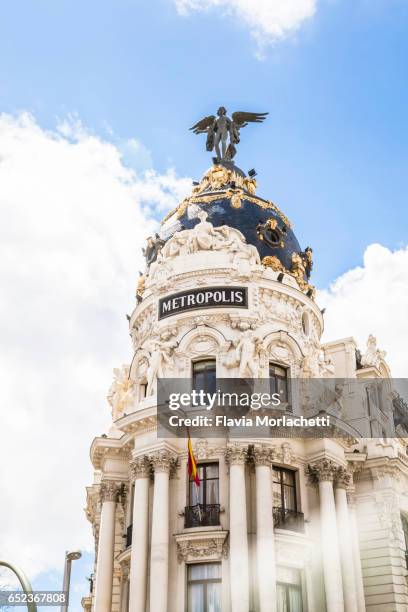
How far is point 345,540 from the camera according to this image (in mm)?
31984

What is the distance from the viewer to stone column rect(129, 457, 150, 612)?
2961cm

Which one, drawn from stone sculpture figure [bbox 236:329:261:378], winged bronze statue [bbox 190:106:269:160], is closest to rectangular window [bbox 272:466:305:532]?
stone sculpture figure [bbox 236:329:261:378]

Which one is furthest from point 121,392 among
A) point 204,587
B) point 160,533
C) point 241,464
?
point 204,587

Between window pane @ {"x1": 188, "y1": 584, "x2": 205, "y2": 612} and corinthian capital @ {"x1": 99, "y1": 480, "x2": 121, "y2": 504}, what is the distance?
6538 mm

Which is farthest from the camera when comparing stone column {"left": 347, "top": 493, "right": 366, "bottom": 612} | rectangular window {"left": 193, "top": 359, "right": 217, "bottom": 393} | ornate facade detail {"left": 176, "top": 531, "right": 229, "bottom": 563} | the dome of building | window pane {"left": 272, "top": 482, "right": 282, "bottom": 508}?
the dome of building

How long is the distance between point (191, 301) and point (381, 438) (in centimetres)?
1159

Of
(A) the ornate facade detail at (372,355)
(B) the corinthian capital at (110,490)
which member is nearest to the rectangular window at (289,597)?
(B) the corinthian capital at (110,490)

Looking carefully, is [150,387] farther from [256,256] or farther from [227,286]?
[256,256]

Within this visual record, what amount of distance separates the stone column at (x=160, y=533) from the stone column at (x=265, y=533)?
11.5ft

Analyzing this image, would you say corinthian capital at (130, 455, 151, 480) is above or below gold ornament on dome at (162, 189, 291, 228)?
below

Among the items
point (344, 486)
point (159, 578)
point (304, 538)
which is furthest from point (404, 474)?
point (159, 578)

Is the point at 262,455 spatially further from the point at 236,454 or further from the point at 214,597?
the point at 214,597

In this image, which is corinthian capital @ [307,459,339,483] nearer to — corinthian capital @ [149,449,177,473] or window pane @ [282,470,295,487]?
window pane @ [282,470,295,487]

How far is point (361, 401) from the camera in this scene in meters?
39.1
